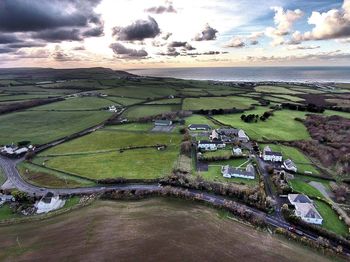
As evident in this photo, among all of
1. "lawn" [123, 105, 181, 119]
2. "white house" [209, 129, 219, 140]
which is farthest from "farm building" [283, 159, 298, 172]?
"lawn" [123, 105, 181, 119]

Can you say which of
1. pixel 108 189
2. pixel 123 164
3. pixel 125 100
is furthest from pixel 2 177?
pixel 125 100

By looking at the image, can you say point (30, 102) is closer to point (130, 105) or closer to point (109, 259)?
point (130, 105)

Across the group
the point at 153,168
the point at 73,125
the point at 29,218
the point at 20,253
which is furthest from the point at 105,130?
the point at 20,253

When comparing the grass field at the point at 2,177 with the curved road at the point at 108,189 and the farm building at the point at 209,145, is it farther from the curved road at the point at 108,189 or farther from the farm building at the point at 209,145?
the farm building at the point at 209,145

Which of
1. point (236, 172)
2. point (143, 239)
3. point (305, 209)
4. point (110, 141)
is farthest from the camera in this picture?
point (110, 141)

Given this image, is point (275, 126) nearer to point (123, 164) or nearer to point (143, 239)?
point (123, 164)

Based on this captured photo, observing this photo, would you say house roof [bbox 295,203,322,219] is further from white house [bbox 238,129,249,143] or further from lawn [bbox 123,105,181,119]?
lawn [bbox 123,105,181,119]
